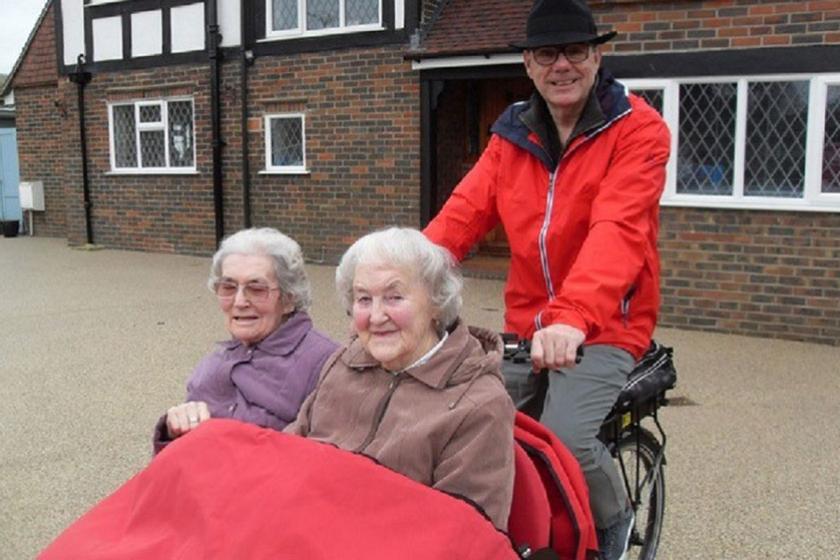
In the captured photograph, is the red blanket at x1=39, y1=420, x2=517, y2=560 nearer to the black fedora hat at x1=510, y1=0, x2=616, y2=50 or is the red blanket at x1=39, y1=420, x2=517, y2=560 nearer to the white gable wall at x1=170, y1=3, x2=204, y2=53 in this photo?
the black fedora hat at x1=510, y1=0, x2=616, y2=50

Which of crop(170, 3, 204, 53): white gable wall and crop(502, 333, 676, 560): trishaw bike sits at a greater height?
crop(170, 3, 204, 53): white gable wall

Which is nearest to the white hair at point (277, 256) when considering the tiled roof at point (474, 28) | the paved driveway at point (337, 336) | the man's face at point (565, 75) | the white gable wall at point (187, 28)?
the man's face at point (565, 75)

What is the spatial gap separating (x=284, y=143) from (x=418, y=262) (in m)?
10.5

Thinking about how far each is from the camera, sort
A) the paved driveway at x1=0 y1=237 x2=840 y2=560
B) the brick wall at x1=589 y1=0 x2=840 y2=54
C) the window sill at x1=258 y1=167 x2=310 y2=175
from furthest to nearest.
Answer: the window sill at x1=258 y1=167 x2=310 y2=175, the brick wall at x1=589 y1=0 x2=840 y2=54, the paved driveway at x1=0 y1=237 x2=840 y2=560

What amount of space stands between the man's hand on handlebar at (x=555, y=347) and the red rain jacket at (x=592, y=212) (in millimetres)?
226

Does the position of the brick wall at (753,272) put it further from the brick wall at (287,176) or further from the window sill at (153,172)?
the window sill at (153,172)

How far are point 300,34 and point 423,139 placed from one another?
2459 mm

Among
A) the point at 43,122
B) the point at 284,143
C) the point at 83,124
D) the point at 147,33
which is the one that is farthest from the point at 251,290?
the point at 43,122

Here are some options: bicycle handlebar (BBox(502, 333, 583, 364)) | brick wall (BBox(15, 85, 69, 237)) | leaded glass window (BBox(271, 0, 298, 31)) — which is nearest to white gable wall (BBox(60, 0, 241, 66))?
leaded glass window (BBox(271, 0, 298, 31))

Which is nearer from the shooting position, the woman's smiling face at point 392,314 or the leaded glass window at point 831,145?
the woman's smiling face at point 392,314

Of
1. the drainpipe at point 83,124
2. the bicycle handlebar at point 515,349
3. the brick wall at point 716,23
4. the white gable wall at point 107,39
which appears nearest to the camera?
the bicycle handlebar at point 515,349

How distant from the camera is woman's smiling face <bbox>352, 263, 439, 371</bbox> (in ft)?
6.75

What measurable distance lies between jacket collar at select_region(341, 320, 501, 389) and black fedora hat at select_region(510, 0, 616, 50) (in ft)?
2.78

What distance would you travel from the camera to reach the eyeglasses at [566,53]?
2.46 m
